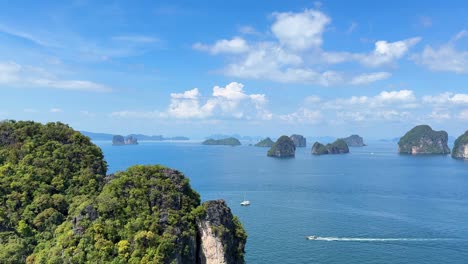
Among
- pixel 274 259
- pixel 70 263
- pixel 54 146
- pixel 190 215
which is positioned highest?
pixel 54 146

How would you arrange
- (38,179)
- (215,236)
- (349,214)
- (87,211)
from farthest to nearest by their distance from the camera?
(349,214) → (38,179) → (215,236) → (87,211)

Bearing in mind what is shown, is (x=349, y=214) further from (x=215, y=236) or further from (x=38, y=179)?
(x=38, y=179)

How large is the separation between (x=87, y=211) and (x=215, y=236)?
12.1 metres

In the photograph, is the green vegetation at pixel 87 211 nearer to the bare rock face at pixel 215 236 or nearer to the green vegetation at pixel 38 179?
the green vegetation at pixel 38 179

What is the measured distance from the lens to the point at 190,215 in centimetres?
3856

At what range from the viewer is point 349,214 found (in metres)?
90.3

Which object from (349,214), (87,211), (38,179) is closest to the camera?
(87,211)

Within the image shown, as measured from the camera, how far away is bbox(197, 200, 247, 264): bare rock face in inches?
1503

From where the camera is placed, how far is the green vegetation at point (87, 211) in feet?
113

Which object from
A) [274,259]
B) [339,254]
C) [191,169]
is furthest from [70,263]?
[191,169]

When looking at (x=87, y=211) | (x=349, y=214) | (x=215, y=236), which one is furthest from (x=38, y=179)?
(x=349, y=214)

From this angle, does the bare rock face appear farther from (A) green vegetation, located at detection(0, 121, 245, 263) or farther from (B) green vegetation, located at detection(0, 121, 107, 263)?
(B) green vegetation, located at detection(0, 121, 107, 263)

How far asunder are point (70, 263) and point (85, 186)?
13.5m

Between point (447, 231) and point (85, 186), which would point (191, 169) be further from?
point (85, 186)
